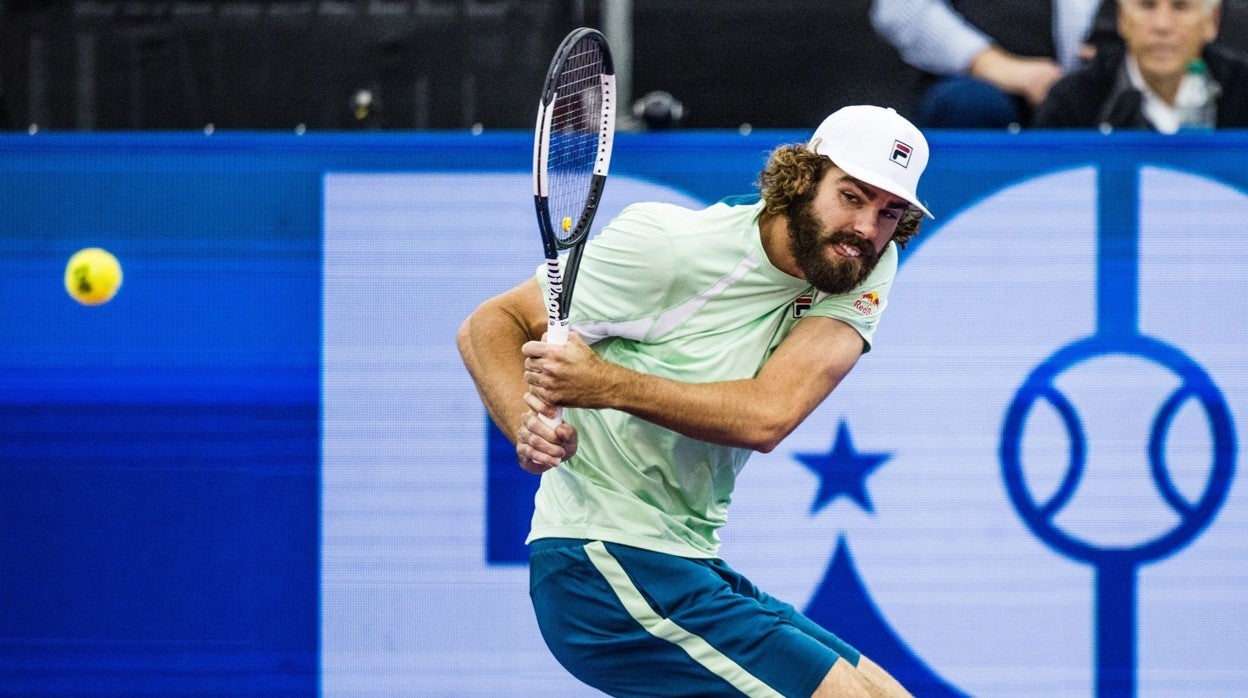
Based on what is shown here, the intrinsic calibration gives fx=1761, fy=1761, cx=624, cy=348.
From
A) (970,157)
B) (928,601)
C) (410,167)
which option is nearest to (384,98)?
(410,167)

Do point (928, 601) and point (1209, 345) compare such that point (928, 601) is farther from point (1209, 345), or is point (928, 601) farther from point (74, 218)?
point (74, 218)

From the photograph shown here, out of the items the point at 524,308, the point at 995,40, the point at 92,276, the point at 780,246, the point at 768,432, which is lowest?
the point at 92,276

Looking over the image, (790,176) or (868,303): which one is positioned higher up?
(790,176)

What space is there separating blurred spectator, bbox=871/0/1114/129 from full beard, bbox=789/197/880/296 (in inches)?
64.1

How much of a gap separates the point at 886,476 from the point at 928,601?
35cm

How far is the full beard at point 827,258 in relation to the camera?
11.3 feet

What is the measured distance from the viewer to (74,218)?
4820mm

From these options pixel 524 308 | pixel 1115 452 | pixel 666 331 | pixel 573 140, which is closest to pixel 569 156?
pixel 573 140

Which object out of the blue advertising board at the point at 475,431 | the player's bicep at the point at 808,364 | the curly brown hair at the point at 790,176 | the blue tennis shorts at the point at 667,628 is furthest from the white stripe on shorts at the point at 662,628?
the blue advertising board at the point at 475,431

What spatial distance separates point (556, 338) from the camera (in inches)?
129

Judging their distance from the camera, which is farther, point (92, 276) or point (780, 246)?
point (92, 276)

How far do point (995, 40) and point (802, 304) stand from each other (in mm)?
1842

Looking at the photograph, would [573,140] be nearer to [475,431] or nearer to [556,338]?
[556,338]

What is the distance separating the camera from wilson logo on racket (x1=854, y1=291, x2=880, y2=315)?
3543 millimetres
